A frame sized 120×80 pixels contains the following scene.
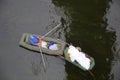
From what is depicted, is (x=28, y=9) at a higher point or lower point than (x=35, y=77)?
higher

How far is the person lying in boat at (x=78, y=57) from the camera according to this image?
28.2 ft

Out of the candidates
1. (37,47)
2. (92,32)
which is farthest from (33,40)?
(92,32)

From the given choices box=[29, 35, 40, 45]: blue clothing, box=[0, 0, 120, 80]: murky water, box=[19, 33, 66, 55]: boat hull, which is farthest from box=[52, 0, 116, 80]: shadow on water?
box=[29, 35, 40, 45]: blue clothing

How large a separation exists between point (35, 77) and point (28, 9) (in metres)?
3.00

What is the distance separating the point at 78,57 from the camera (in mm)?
8695

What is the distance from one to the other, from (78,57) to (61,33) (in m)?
1.41

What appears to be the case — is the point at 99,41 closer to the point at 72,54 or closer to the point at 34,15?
the point at 72,54

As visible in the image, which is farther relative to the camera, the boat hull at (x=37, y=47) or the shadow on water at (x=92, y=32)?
the boat hull at (x=37, y=47)

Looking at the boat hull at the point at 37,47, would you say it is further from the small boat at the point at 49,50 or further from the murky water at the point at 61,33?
the murky water at the point at 61,33

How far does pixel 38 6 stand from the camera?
1044 centimetres

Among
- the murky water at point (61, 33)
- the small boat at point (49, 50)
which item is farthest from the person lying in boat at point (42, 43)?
the murky water at point (61, 33)

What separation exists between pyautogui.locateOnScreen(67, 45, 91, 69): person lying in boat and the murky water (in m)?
0.30

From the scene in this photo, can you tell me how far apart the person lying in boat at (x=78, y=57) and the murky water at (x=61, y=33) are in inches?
11.6

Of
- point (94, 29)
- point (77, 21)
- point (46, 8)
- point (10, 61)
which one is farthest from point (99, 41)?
point (10, 61)
